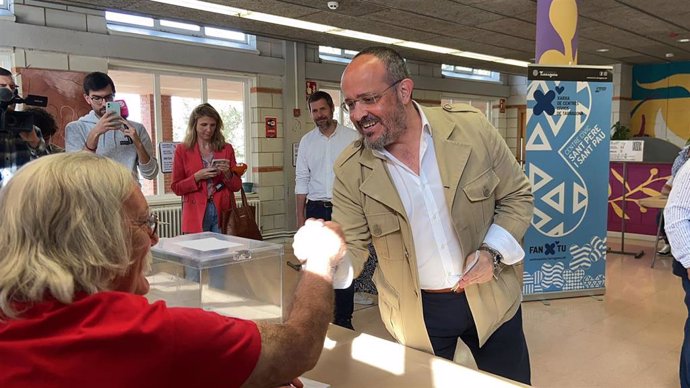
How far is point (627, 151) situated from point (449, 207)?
600cm

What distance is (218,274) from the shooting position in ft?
5.71

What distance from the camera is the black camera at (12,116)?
2.37 meters

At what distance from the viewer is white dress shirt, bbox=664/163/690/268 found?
84.7 inches

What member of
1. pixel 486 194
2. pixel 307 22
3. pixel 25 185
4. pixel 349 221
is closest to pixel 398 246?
pixel 349 221

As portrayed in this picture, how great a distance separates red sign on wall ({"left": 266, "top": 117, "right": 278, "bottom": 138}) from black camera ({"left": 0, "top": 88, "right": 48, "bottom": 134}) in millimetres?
4738

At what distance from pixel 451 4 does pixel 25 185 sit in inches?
206

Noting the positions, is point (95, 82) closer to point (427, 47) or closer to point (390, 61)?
point (390, 61)

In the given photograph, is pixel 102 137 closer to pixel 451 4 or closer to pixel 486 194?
pixel 486 194

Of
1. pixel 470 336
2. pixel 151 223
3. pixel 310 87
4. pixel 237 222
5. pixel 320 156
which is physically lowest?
pixel 470 336

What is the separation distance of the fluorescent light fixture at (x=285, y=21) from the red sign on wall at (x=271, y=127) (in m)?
1.36

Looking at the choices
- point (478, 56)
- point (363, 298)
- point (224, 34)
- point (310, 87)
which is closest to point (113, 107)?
point (363, 298)

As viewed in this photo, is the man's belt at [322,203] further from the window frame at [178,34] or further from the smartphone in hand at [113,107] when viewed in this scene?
the window frame at [178,34]

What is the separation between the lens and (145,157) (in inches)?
119

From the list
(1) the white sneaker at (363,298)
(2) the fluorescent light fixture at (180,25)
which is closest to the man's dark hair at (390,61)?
(1) the white sneaker at (363,298)
